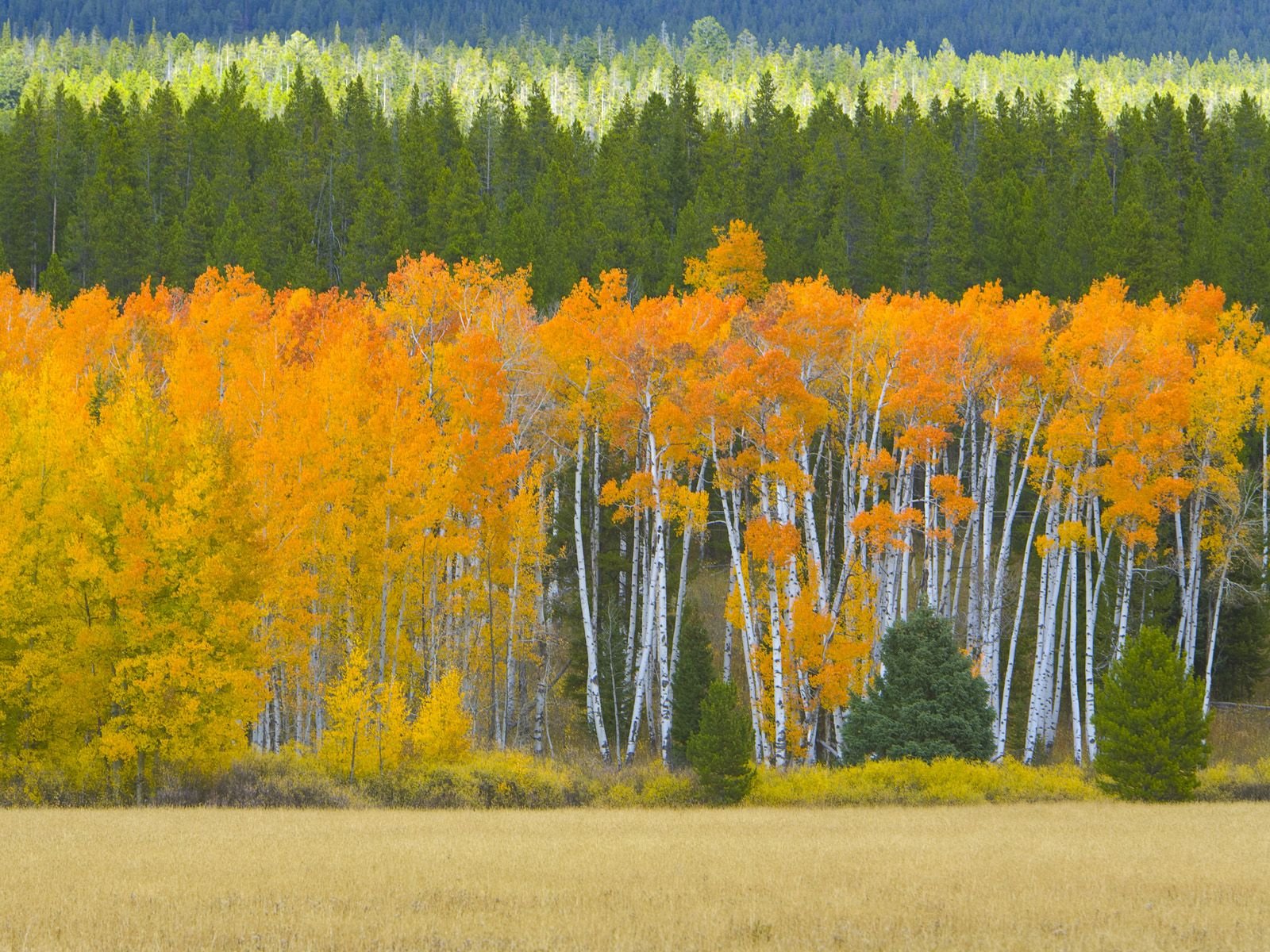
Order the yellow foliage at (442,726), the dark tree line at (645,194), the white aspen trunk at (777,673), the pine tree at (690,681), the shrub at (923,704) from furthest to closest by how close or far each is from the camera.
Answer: the dark tree line at (645,194) < the pine tree at (690,681) < the white aspen trunk at (777,673) < the shrub at (923,704) < the yellow foliage at (442,726)

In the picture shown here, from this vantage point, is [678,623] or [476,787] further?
[678,623]

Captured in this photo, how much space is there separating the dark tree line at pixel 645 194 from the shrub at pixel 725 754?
3180cm

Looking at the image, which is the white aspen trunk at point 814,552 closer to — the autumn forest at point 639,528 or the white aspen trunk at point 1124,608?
the autumn forest at point 639,528

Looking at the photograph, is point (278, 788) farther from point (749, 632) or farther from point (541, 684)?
point (749, 632)

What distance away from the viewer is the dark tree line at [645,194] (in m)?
57.2

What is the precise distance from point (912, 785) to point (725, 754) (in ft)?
13.7

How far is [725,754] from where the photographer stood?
2630cm

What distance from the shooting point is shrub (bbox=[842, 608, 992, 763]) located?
27.4 metres

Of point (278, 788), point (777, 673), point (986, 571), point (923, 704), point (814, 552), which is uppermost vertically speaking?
point (814, 552)

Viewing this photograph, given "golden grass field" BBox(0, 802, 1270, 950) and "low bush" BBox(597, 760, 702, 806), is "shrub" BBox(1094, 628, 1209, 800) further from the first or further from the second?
Result: "low bush" BBox(597, 760, 702, 806)

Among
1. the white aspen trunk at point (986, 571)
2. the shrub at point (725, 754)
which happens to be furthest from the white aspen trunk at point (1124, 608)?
the shrub at point (725, 754)

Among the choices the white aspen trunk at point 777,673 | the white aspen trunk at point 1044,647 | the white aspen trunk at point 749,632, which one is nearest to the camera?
the white aspen trunk at point 777,673

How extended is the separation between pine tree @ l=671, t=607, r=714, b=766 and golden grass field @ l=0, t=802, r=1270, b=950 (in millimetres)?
10129

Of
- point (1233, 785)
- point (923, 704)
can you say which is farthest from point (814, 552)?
point (1233, 785)
